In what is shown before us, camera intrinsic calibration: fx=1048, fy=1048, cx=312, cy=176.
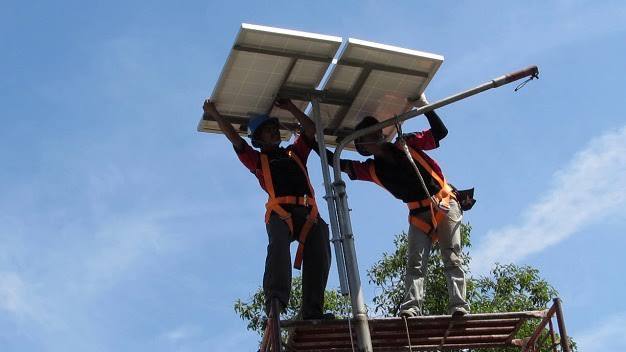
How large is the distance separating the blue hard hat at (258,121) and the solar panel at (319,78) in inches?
4.4

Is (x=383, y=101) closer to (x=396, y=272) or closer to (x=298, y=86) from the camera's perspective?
(x=298, y=86)

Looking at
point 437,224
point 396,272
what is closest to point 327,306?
point 396,272


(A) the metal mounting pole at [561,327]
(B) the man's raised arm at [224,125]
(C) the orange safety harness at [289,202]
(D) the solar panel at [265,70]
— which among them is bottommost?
(A) the metal mounting pole at [561,327]

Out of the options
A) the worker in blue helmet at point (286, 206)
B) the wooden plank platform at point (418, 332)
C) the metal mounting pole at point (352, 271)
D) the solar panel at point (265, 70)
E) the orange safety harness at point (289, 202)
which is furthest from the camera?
the orange safety harness at point (289, 202)

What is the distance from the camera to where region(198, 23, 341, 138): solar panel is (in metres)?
10.6

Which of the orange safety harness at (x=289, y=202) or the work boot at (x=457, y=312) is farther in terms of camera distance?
the orange safety harness at (x=289, y=202)

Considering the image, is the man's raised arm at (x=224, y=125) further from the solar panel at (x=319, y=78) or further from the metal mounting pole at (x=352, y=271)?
the metal mounting pole at (x=352, y=271)

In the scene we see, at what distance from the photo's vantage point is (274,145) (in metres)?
11.5

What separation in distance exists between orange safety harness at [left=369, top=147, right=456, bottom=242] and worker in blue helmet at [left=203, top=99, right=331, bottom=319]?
1038 millimetres

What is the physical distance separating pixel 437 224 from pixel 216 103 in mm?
2763

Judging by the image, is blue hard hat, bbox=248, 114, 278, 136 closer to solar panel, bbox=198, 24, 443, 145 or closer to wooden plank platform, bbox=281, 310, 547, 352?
solar panel, bbox=198, 24, 443, 145

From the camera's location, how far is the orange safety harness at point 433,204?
37.7ft

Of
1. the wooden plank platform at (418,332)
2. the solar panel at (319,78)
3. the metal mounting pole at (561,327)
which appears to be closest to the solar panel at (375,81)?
the solar panel at (319,78)

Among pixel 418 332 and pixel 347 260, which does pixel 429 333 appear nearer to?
pixel 418 332
